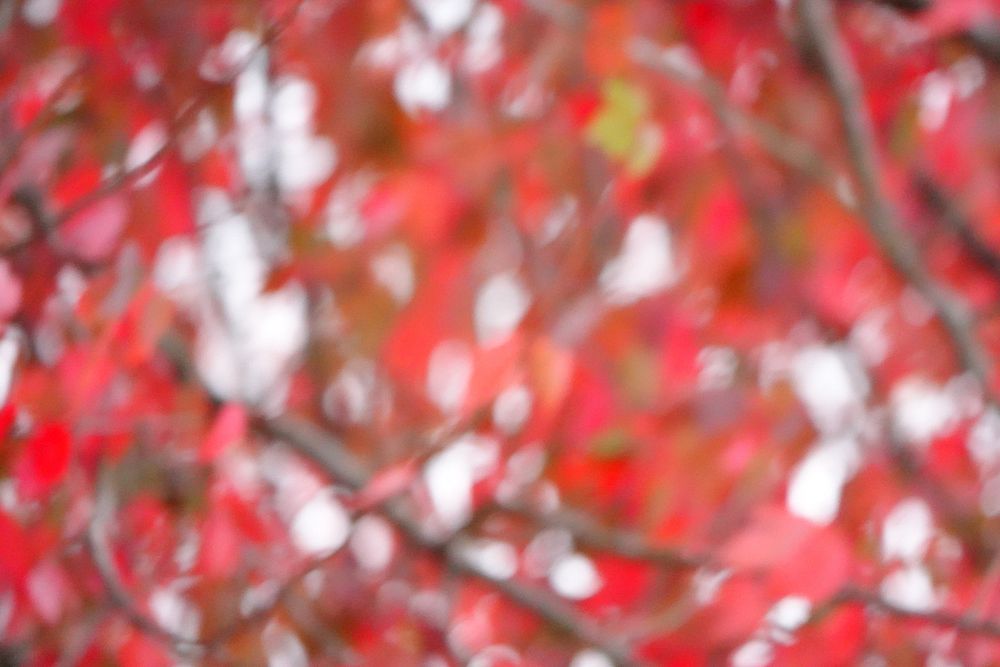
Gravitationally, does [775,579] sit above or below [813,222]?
below

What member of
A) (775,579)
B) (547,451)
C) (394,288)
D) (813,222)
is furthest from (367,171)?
(775,579)

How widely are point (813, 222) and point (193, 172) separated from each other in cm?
156

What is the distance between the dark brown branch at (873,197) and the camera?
1.92m

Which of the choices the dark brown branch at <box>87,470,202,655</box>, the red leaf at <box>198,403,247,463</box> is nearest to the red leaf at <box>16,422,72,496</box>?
the dark brown branch at <box>87,470,202,655</box>

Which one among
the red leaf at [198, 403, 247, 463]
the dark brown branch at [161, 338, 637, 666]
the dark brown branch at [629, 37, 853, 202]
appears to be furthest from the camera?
the dark brown branch at [629, 37, 853, 202]

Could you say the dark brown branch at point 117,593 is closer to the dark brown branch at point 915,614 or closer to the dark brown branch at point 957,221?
the dark brown branch at point 915,614

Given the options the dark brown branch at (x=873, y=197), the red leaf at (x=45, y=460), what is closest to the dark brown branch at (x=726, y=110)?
the dark brown branch at (x=873, y=197)

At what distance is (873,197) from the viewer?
6.32 ft

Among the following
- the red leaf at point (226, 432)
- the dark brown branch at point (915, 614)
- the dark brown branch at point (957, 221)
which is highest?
the dark brown branch at point (957, 221)

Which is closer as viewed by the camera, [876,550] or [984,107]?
[876,550]

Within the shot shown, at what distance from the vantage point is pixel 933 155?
282cm

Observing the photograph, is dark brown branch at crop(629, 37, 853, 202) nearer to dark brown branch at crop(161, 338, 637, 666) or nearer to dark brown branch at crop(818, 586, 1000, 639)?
dark brown branch at crop(818, 586, 1000, 639)

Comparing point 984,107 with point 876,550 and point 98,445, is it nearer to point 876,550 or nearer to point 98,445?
point 876,550

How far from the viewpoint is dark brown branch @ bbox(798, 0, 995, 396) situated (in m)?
1.92
